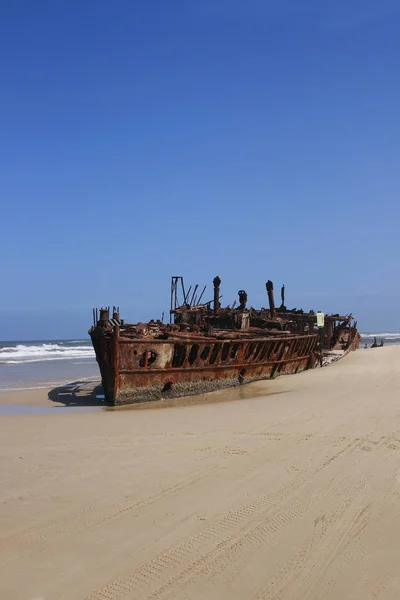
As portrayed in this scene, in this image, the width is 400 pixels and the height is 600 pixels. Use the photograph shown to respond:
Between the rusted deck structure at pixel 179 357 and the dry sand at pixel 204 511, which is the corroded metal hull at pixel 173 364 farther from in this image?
the dry sand at pixel 204 511

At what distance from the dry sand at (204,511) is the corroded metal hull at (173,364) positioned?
388 cm

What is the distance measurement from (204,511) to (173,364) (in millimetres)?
9489

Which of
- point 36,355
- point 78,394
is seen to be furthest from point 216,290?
point 36,355

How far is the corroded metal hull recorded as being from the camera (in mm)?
12555

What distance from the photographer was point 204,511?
14.8 feet

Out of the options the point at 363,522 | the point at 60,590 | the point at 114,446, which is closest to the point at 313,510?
the point at 363,522

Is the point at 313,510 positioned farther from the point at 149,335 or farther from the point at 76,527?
the point at 149,335

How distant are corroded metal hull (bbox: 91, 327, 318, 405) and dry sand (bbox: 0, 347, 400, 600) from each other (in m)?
3.88

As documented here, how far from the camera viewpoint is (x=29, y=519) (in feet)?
14.4

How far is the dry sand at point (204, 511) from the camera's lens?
3.33m

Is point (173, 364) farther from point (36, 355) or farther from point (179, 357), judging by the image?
point (36, 355)

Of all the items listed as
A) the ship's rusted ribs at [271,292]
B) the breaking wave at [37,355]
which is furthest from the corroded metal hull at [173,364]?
the breaking wave at [37,355]

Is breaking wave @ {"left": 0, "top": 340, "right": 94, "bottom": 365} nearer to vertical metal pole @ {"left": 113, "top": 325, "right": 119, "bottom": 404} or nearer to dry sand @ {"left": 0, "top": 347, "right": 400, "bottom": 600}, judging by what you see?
vertical metal pole @ {"left": 113, "top": 325, "right": 119, "bottom": 404}

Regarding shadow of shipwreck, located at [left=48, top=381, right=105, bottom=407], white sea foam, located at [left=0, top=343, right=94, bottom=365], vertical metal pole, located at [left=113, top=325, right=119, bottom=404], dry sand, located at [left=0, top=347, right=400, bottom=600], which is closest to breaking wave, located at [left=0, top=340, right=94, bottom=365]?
white sea foam, located at [left=0, top=343, right=94, bottom=365]
